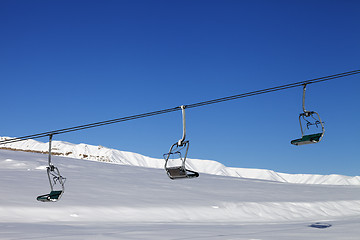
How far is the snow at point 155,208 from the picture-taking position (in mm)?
10422

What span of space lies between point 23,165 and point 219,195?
9.51m

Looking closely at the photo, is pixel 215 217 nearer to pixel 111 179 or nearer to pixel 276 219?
pixel 276 219

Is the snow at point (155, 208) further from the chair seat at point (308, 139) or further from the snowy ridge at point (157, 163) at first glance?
the snowy ridge at point (157, 163)

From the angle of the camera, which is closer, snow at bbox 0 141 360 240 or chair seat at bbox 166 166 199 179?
chair seat at bbox 166 166 199 179

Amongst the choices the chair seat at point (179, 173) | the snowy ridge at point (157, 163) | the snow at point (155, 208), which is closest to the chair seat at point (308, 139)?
the chair seat at point (179, 173)

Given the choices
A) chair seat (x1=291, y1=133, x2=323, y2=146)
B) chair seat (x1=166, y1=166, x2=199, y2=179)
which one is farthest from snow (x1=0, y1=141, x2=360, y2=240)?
chair seat (x1=291, y1=133, x2=323, y2=146)

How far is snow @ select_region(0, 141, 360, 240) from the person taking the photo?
10.4 m

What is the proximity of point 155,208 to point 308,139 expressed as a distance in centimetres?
985

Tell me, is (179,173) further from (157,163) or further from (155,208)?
(157,163)

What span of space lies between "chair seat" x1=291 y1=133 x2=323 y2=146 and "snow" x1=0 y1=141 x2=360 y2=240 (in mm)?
4341

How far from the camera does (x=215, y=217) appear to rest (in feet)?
49.0

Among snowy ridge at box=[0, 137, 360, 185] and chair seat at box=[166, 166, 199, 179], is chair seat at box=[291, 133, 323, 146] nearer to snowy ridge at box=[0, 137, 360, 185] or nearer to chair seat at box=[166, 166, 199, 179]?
chair seat at box=[166, 166, 199, 179]

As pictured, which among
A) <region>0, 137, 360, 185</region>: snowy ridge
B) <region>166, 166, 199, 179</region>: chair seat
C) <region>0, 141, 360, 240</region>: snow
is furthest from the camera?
<region>0, 137, 360, 185</region>: snowy ridge

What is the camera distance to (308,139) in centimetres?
A: 591
